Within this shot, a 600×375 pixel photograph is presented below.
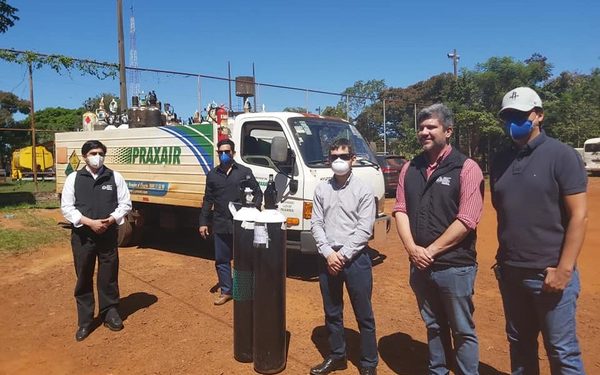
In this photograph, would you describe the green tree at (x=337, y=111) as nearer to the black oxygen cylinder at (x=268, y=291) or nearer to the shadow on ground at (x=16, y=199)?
the shadow on ground at (x=16, y=199)

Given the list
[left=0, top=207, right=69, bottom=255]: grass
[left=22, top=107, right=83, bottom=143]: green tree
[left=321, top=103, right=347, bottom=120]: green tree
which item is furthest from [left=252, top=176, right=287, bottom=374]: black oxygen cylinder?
[left=22, top=107, right=83, bottom=143]: green tree

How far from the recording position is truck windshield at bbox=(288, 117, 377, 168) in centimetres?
640

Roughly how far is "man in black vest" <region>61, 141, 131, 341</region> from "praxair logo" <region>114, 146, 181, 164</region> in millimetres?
2677

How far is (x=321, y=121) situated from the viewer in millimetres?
7035

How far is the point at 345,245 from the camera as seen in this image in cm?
346

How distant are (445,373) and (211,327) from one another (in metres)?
2.51

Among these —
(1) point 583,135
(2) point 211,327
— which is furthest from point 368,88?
(2) point 211,327

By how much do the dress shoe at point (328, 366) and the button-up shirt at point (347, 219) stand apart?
0.89m

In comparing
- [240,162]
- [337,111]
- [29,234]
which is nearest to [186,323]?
[240,162]

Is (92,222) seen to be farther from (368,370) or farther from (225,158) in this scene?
(368,370)

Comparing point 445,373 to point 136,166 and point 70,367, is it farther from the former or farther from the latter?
point 136,166

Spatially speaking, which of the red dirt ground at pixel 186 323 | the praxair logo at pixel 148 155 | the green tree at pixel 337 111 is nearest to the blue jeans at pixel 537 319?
the red dirt ground at pixel 186 323

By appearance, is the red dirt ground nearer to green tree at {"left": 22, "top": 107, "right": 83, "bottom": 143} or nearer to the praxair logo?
the praxair logo

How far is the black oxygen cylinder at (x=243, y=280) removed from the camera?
3900 mm
